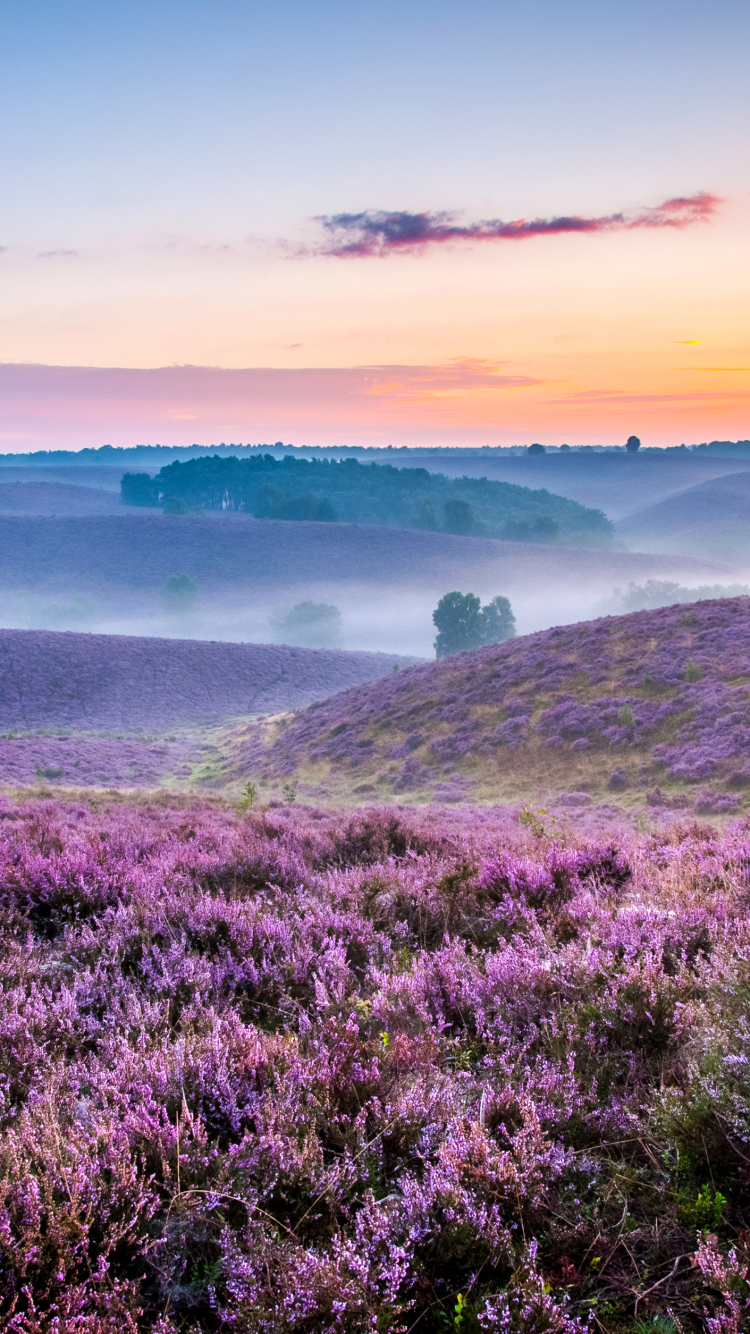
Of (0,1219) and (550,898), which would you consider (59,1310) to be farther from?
(550,898)

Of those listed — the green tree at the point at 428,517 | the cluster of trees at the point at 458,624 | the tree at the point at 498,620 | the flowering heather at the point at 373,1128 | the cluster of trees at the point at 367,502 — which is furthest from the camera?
the cluster of trees at the point at 367,502

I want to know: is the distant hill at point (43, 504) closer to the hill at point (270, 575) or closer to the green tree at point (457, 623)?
the hill at point (270, 575)

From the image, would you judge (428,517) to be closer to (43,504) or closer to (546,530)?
(546,530)

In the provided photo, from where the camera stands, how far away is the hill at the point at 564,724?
85.8 ft

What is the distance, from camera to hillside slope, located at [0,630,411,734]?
58219 millimetres

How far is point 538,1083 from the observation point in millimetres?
2746

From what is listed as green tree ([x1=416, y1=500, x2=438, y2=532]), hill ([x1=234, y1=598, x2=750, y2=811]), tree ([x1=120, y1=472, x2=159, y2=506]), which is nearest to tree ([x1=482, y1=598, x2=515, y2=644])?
hill ([x1=234, y1=598, x2=750, y2=811])

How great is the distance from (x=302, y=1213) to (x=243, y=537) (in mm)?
133118

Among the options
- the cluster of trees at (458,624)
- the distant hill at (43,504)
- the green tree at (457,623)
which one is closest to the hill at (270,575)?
the cluster of trees at (458,624)

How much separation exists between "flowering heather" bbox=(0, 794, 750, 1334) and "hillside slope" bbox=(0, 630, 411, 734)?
55.4 meters

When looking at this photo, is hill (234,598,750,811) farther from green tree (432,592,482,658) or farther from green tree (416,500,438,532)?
green tree (416,500,438,532)

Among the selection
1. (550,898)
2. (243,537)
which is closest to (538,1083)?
(550,898)

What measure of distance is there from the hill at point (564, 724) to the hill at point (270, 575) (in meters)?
76.8

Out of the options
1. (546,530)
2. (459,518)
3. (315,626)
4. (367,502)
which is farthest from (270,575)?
(367,502)
